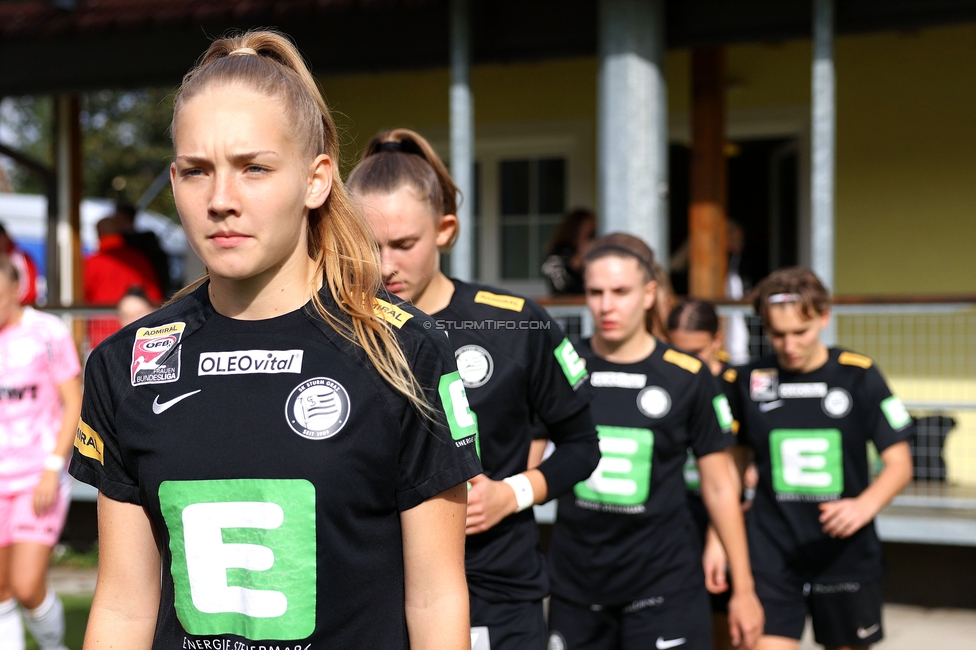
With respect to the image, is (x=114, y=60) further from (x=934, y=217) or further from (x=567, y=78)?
(x=934, y=217)

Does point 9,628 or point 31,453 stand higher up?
point 31,453

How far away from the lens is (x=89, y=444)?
1.82m

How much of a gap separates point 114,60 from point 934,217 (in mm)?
7468

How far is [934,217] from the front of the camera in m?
8.52

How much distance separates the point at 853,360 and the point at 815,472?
575 mm

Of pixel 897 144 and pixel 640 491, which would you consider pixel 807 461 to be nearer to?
pixel 640 491

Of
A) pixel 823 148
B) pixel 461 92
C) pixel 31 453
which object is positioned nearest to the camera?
pixel 31 453

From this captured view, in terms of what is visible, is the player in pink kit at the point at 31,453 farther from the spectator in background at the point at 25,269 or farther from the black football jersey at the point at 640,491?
the spectator in background at the point at 25,269

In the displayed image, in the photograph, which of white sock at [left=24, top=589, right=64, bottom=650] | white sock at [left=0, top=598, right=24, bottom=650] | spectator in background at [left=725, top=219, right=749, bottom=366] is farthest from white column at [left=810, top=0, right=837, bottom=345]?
white sock at [left=0, top=598, right=24, bottom=650]

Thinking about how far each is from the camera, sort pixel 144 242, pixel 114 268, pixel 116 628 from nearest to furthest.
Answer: pixel 116 628 < pixel 114 268 < pixel 144 242

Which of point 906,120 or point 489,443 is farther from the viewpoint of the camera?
point 906,120

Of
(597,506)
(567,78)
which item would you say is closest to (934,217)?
(567,78)

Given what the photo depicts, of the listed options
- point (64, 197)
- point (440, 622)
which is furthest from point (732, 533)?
point (64, 197)

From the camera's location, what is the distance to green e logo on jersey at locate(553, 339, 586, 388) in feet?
10.0
